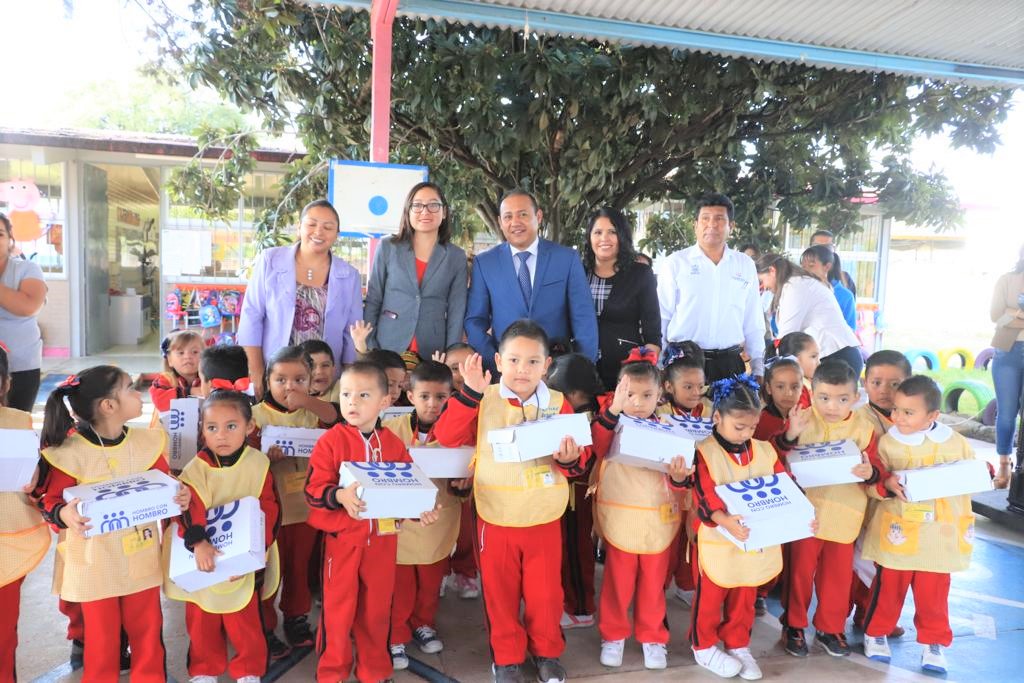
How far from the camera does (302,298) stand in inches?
133

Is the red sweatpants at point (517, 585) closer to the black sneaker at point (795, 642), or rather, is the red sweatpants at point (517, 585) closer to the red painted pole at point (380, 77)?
the black sneaker at point (795, 642)

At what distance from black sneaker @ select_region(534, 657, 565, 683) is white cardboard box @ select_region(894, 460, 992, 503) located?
1.41m

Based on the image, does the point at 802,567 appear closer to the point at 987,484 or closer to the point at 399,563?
the point at 987,484

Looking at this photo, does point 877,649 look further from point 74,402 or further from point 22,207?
point 22,207

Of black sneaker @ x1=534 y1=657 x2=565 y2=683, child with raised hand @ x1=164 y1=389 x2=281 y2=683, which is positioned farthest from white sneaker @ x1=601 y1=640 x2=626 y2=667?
child with raised hand @ x1=164 y1=389 x2=281 y2=683

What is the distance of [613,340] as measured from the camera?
352 cm

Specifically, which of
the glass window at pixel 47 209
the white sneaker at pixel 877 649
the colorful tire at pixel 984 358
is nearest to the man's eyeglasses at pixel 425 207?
the white sneaker at pixel 877 649

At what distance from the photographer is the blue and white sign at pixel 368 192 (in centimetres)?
452

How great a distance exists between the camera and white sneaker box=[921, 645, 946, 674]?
2.79 meters

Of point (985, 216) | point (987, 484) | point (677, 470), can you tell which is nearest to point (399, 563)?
point (677, 470)

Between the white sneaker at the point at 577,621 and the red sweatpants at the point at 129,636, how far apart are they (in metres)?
1.55

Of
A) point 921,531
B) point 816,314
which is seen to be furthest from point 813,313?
point 921,531

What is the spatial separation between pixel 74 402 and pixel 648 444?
6.14 feet

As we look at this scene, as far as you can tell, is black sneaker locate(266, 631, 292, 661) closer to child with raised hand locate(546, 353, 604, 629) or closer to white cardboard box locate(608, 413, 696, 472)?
child with raised hand locate(546, 353, 604, 629)
